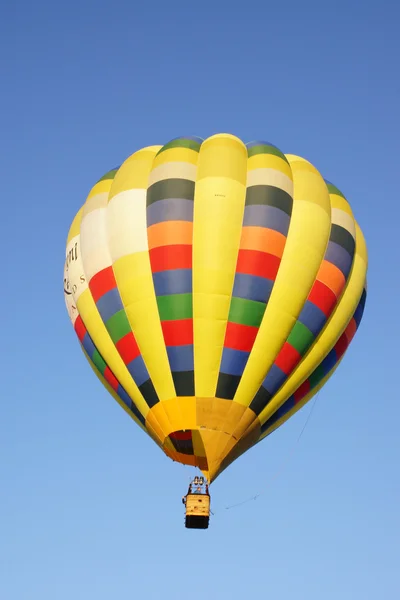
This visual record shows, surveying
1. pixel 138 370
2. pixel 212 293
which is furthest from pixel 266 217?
pixel 138 370

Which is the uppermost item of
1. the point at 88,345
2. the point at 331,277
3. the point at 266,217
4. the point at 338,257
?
the point at 266,217

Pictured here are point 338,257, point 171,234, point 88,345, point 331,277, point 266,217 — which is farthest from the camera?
point 88,345

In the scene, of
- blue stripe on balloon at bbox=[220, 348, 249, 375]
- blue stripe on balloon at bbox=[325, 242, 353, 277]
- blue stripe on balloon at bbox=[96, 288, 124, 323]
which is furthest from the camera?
blue stripe on balloon at bbox=[325, 242, 353, 277]

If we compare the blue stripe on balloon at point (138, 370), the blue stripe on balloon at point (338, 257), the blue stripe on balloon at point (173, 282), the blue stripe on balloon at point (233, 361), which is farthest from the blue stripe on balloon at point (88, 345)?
the blue stripe on balloon at point (338, 257)

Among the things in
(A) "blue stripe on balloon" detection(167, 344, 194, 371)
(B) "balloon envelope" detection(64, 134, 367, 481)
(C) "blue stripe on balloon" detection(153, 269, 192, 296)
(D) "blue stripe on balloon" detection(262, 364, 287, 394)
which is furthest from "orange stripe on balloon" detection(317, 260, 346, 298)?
(A) "blue stripe on balloon" detection(167, 344, 194, 371)

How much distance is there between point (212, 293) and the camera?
22891 millimetres

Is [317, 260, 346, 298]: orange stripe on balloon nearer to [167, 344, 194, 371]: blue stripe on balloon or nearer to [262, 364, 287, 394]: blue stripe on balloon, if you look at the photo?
[262, 364, 287, 394]: blue stripe on balloon

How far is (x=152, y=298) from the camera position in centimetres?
2319

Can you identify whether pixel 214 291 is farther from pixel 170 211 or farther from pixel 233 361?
pixel 170 211

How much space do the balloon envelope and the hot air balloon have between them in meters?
0.02

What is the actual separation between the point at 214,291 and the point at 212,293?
0.17 feet

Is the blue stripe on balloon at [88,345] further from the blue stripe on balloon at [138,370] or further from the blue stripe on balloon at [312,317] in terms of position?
the blue stripe on balloon at [312,317]

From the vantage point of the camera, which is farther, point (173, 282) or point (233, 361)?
point (173, 282)

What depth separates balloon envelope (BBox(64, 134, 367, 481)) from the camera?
22.8 metres
